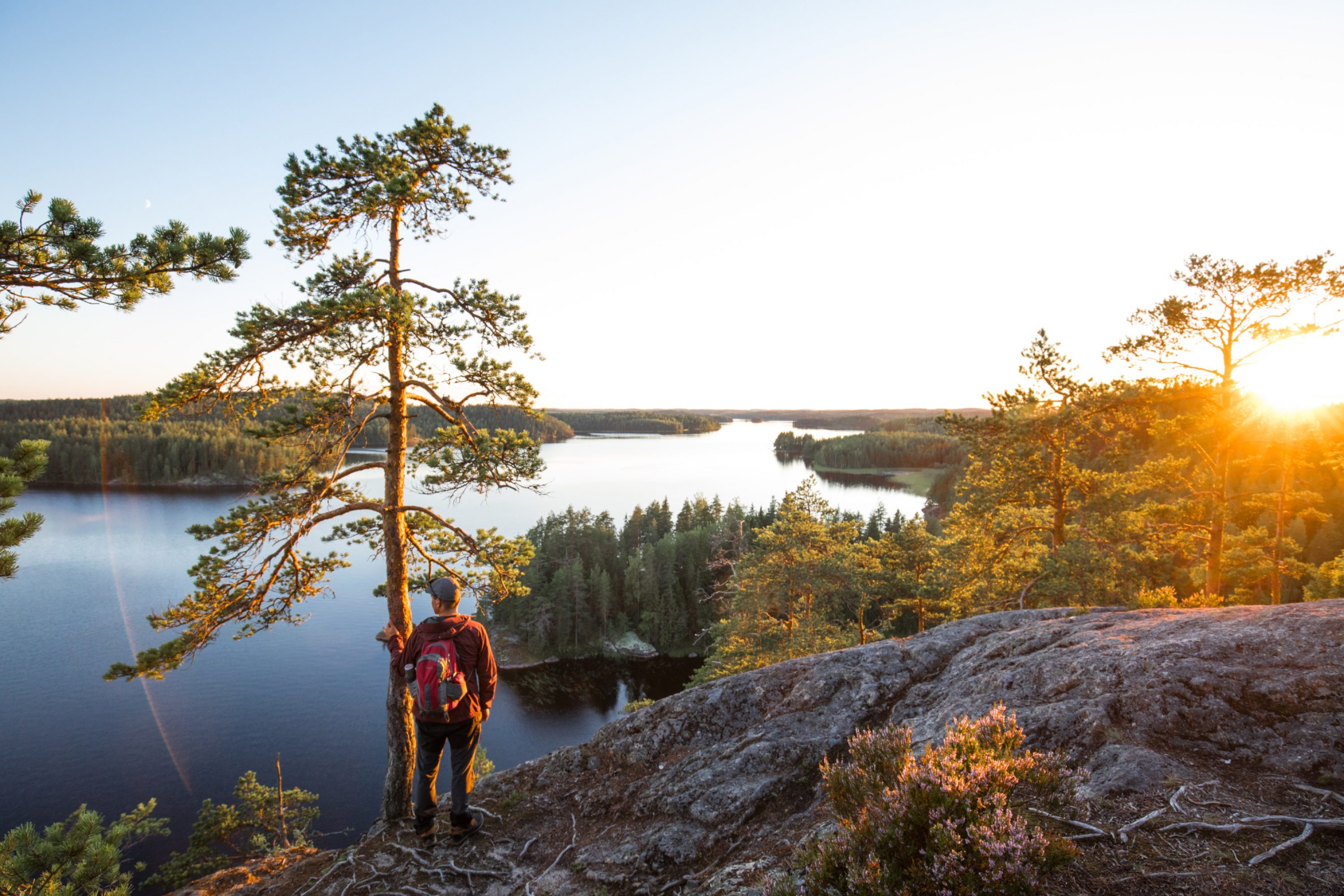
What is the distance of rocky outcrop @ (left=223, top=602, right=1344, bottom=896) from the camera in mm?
3619

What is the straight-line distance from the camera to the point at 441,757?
512cm

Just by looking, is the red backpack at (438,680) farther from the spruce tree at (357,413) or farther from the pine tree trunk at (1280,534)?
the pine tree trunk at (1280,534)

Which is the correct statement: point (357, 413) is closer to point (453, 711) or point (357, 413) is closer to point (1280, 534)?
point (453, 711)

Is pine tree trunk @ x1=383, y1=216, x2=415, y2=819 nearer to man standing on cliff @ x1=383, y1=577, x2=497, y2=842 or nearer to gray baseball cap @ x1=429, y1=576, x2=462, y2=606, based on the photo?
man standing on cliff @ x1=383, y1=577, x2=497, y2=842

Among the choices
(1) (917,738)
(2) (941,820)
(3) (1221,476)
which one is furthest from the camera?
(3) (1221,476)

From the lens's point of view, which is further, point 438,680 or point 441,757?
point 441,757

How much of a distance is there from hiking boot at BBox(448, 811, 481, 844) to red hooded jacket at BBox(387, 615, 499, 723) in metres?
1.07

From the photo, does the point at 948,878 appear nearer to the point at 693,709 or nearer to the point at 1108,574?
the point at 693,709

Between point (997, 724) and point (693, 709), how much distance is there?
13.8ft

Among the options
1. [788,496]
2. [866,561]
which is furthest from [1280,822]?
[788,496]

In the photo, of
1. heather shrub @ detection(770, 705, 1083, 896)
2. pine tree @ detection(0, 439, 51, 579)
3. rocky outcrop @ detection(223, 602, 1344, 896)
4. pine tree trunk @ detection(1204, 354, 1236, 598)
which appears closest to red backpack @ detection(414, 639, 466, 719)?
rocky outcrop @ detection(223, 602, 1344, 896)

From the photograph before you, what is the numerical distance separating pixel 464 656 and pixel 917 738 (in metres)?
4.18

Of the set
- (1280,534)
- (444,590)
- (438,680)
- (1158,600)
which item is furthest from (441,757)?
(1280,534)

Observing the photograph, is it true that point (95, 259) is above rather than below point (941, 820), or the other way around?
above
